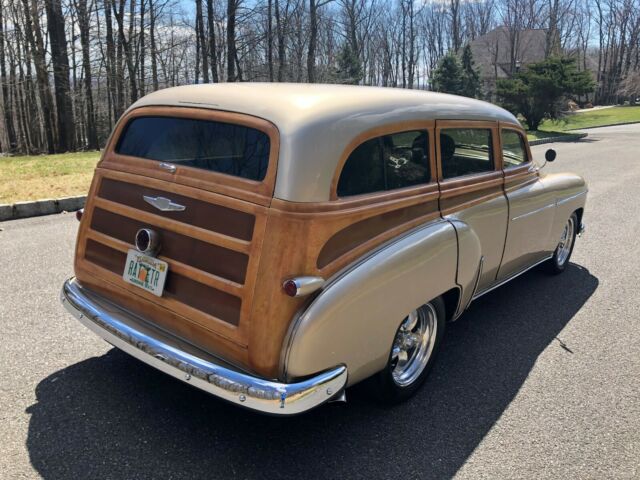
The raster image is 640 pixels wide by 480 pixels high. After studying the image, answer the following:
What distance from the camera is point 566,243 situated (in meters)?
5.38

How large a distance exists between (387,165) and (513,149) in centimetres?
190

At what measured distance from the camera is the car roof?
2.36 meters

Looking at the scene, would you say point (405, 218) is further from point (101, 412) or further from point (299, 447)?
point (101, 412)

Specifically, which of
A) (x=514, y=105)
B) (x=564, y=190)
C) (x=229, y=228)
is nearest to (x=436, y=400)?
(x=229, y=228)

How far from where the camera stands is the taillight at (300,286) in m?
2.25

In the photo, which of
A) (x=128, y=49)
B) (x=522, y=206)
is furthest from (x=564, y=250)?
(x=128, y=49)

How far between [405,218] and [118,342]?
65.7 inches

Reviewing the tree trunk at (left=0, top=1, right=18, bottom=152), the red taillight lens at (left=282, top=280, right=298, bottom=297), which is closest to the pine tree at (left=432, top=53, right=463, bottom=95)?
the tree trunk at (left=0, top=1, right=18, bottom=152)

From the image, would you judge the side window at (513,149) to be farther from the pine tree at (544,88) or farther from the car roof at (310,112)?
the pine tree at (544,88)

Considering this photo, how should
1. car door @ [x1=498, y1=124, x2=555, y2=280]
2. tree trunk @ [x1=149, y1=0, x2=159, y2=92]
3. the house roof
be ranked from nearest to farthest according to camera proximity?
car door @ [x1=498, y1=124, x2=555, y2=280] → tree trunk @ [x1=149, y1=0, x2=159, y2=92] → the house roof

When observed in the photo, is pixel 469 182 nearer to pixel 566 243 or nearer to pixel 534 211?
pixel 534 211

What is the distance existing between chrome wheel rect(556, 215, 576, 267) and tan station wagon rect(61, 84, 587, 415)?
230cm

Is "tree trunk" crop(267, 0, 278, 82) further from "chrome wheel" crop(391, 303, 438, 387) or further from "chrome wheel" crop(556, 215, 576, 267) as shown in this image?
"chrome wheel" crop(391, 303, 438, 387)

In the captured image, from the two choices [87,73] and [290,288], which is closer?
[290,288]
